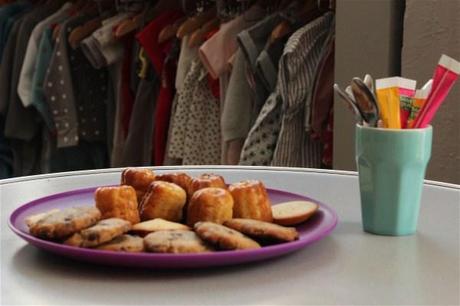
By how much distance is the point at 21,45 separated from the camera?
2.47 meters

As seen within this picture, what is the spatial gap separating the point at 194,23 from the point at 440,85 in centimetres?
146

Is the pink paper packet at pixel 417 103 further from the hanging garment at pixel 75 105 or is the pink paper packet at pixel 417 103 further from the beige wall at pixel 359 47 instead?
the hanging garment at pixel 75 105

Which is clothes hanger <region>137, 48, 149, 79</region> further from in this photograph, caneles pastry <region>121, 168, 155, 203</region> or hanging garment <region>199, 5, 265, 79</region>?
caneles pastry <region>121, 168, 155, 203</region>

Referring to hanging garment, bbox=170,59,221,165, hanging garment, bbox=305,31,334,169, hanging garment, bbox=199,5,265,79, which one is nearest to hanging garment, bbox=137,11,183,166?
hanging garment, bbox=170,59,221,165

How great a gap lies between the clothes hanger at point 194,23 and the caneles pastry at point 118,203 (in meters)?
1.44

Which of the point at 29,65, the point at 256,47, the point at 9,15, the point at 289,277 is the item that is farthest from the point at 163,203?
the point at 9,15

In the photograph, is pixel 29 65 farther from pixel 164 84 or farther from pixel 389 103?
pixel 389 103

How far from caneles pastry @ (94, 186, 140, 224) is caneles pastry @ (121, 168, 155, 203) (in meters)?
0.04

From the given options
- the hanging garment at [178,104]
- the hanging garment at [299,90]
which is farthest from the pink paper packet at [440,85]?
the hanging garment at [178,104]

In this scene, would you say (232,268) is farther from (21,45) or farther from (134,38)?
(21,45)

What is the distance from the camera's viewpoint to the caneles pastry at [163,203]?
67cm

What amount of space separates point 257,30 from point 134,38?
632mm

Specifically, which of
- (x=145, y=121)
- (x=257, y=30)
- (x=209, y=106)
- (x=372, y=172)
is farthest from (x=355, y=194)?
(x=145, y=121)

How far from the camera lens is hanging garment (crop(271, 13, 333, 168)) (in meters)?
1.68
